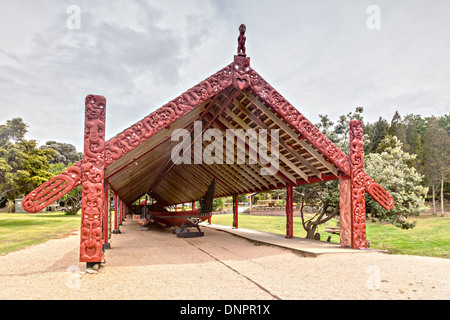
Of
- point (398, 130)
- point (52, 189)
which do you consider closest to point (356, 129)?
point (52, 189)

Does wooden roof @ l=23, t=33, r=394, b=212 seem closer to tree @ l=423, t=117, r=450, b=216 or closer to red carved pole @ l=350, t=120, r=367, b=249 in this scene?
red carved pole @ l=350, t=120, r=367, b=249

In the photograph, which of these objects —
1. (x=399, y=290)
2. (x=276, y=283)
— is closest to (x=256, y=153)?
(x=276, y=283)

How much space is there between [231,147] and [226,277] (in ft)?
19.0

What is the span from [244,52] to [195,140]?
13.8 ft

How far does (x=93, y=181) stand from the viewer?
19.4 feet

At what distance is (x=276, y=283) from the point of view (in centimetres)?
500

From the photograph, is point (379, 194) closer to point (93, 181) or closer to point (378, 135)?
point (93, 181)

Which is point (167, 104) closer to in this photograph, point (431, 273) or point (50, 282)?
point (50, 282)

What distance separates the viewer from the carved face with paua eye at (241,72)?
23.4 feet

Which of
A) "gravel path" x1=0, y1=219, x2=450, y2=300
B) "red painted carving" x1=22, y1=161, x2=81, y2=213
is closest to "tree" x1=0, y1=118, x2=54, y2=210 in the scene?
"gravel path" x1=0, y1=219, x2=450, y2=300

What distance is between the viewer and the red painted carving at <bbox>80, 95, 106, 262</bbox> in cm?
578

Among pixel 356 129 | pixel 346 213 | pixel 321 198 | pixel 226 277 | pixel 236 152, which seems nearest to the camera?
pixel 226 277

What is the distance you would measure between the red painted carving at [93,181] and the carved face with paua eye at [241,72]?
2.99 metres
